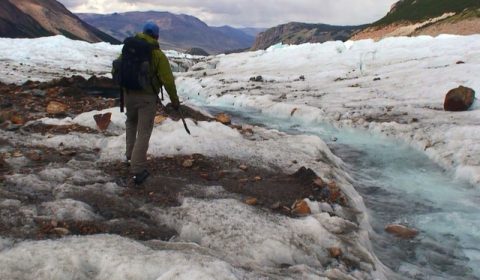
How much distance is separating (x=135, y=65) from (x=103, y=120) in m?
5.84

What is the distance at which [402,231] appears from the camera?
344 inches

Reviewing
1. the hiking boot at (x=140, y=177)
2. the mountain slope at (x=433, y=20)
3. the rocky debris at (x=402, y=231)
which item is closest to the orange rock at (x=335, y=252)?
the rocky debris at (x=402, y=231)

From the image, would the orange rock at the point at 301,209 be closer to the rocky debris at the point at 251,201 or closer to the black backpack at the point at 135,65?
the rocky debris at the point at 251,201

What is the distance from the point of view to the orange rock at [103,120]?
13164mm

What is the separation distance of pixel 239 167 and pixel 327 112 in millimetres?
13039

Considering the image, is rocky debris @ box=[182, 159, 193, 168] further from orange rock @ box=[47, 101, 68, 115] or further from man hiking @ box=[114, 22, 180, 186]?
orange rock @ box=[47, 101, 68, 115]

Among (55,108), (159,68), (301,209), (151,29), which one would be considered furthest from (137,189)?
(55,108)

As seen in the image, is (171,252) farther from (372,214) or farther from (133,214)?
(372,214)

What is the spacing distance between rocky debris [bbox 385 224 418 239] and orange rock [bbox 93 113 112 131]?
836 cm

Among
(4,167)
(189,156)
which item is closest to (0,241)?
(4,167)

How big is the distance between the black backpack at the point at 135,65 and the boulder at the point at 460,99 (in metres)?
15.2

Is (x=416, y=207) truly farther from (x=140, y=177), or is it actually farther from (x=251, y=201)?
(x=140, y=177)

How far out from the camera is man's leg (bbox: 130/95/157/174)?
8406mm

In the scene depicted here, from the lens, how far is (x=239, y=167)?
34.6 ft
